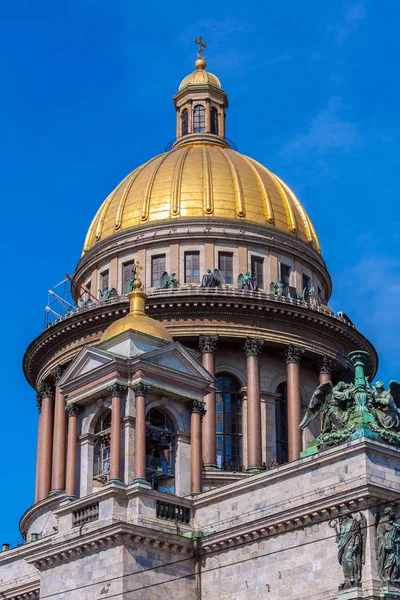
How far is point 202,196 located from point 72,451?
23.1 meters

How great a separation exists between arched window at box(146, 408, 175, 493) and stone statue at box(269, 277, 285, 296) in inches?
692

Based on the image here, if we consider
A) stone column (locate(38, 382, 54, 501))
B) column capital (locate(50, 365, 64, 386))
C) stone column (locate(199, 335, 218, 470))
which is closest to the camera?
stone column (locate(199, 335, 218, 470))

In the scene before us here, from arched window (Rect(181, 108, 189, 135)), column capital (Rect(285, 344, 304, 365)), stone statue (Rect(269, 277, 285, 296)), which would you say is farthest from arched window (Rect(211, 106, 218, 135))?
column capital (Rect(285, 344, 304, 365))

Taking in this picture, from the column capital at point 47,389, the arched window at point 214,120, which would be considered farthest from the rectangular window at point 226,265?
the arched window at point 214,120

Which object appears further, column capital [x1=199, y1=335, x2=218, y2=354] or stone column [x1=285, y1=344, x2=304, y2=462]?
column capital [x1=199, y1=335, x2=218, y2=354]

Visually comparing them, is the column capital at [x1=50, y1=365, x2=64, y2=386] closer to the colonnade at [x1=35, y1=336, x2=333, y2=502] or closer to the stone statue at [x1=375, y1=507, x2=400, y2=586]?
the colonnade at [x1=35, y1=336, x2=333, y2=502]

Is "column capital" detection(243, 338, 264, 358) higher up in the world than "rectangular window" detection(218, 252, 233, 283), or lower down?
lower down

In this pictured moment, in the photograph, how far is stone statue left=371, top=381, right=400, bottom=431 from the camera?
4609 cm

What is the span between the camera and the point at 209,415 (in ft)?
216

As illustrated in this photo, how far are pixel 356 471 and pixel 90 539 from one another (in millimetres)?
10169

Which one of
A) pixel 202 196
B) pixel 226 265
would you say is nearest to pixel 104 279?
pixel 202 196

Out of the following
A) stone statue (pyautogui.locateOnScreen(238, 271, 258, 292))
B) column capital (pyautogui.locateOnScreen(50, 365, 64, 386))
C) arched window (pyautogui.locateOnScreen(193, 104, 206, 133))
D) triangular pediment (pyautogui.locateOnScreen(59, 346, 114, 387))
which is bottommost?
triangular pediment (pyautogui.locateOnScreen(59, 346, 114, 387))

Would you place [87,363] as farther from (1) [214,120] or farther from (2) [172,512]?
(1) [214,120]

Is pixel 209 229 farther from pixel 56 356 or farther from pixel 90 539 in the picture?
pixel 90 539
